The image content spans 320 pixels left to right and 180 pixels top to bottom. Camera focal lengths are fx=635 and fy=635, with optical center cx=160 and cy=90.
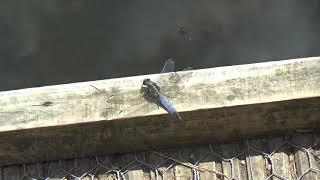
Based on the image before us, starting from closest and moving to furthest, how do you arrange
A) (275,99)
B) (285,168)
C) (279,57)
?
1. (275,99)
2. (285,168)
3. (279,57)

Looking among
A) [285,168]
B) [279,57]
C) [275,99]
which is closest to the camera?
[275,99]

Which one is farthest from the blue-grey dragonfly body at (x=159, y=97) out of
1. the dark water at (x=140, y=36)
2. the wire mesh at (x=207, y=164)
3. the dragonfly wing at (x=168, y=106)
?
the dark water at (x=140, y=36)

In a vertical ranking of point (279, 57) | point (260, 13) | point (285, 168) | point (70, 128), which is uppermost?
point (260, 13)

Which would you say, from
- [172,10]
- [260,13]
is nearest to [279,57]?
[260,13]

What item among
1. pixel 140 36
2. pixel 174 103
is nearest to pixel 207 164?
pixel 174 103

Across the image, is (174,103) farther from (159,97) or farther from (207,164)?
(207,164)

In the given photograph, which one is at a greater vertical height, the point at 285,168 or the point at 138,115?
the point at 138,115

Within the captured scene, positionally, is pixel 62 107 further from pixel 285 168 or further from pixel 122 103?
pixel 285 168
